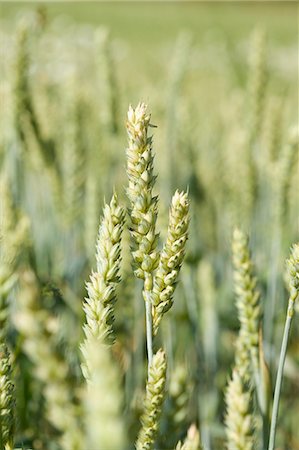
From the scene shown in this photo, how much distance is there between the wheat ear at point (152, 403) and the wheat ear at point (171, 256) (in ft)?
0.17

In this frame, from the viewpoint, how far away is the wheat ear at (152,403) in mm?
463

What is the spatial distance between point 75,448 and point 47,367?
7 centimetres

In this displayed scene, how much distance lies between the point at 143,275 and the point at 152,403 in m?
0.10

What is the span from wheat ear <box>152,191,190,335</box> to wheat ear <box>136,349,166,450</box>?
0.05 meters

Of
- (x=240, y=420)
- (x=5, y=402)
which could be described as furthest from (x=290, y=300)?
(x=5, y=402)

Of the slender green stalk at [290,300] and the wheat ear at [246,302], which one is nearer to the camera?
the slender green stalk at [290,300]

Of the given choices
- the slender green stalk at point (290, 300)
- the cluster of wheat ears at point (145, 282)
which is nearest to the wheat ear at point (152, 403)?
the cluster of wheat ears at point (145, 282)

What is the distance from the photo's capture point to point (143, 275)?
51cm

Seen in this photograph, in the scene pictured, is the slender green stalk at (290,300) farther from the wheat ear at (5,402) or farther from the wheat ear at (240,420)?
the wheat ear at (5,402)

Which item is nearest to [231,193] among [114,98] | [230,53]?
[114,98]

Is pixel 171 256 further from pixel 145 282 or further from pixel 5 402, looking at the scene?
pixel 5 402

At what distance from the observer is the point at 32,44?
1579mm

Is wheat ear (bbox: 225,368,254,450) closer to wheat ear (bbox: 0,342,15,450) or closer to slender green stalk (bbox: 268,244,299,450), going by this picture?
slender green stalk (bbox: 268,244,299,450)

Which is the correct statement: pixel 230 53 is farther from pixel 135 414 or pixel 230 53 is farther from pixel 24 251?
pixel 135 414
